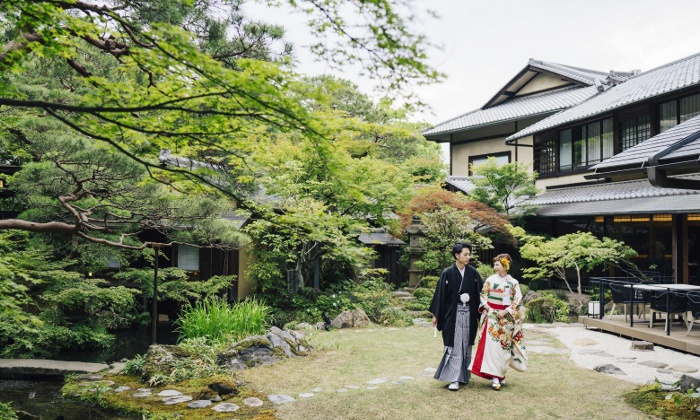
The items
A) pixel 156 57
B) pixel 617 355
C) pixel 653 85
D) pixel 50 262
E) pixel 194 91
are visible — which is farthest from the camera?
pixel 653 85

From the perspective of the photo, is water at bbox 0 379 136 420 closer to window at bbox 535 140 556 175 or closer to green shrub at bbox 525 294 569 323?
green shrub at bbox 525 294 569 323

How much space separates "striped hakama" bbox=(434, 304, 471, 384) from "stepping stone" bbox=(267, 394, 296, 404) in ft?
6.35

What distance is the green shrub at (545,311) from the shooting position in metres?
13.4

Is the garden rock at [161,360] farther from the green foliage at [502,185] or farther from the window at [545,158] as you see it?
the window at [545,158]

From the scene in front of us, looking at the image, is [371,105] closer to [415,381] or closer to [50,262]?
[50,262]

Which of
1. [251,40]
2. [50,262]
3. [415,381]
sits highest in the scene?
[251,40]

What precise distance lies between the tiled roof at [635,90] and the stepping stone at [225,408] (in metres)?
13.7

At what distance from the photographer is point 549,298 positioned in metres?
13.7

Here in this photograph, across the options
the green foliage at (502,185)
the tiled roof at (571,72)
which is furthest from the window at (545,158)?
the tiled roof at (571,72)

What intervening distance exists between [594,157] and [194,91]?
647 inches

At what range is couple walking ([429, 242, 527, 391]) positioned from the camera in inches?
268

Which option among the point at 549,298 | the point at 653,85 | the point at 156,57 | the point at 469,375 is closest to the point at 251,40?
the point at 156,57

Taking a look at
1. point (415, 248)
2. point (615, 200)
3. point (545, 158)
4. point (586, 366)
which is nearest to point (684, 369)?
point (586, 366)

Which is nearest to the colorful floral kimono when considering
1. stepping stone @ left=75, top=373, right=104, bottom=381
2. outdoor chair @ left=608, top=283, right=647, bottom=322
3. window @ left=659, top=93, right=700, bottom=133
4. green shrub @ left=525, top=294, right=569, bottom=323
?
outdoor chair @ left=608, top=283, right=647, bottom=322
